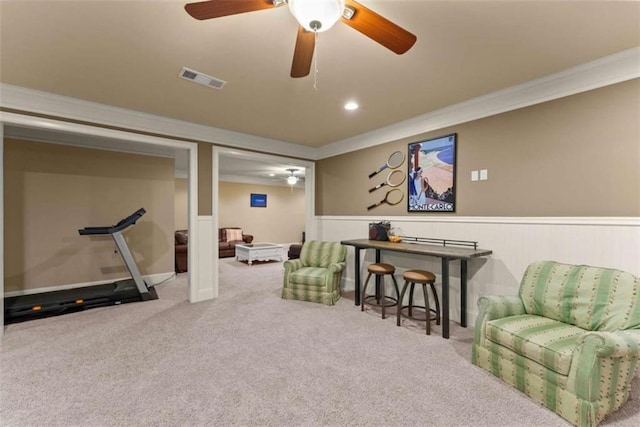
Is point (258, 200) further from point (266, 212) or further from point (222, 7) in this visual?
point (222, 7)

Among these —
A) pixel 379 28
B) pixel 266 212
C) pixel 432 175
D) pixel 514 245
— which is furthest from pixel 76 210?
pixel 514 245

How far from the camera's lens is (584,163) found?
249 centimetres

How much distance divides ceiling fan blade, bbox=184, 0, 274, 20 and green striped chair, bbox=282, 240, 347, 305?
3161mm

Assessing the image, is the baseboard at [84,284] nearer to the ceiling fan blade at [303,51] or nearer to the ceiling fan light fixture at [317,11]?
the ceiling fan blade at [303,51]

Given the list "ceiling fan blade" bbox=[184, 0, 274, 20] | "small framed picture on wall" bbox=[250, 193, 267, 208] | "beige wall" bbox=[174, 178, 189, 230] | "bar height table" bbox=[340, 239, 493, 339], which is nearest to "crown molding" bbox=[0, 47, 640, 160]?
"bar height table" bbox=[340, 239, 493, 339]

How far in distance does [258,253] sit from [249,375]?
15.9 ft

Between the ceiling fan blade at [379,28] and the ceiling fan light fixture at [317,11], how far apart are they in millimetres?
58

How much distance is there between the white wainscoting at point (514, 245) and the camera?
7.68ft

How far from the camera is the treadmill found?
3351mm

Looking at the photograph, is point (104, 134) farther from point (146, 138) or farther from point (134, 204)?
point (134, 204)

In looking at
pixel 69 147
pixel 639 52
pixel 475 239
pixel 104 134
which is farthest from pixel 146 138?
pixel 639 52

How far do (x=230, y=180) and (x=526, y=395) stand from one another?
848 centimetres

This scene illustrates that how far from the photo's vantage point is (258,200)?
9.64 m

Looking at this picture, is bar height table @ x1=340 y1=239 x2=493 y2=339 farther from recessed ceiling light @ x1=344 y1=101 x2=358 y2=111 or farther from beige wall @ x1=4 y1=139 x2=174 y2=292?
beige wall @ x1=4 y1=139 x2=174 y2=292
